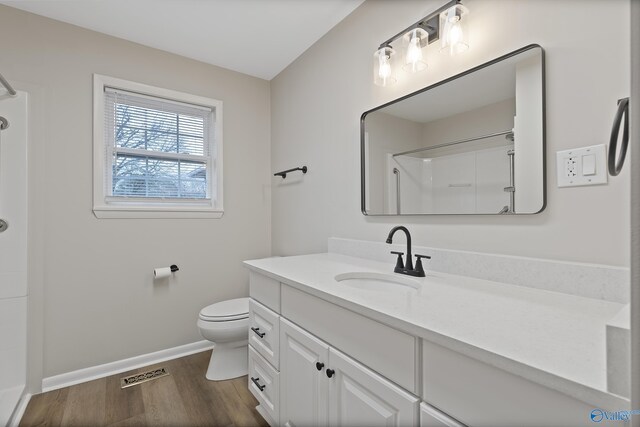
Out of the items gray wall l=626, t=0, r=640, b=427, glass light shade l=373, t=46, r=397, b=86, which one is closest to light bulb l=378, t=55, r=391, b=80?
glass light shade l=373, t=46, r=397, b=86

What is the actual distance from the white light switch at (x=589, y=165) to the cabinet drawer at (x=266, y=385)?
1.43 metres

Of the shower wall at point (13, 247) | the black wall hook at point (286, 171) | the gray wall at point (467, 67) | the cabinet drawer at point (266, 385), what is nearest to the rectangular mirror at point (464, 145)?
the gray wall at point (467, 67)

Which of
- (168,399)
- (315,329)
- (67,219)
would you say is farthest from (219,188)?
(315,329)

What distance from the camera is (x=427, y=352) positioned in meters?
0.77

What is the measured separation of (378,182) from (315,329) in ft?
2.95

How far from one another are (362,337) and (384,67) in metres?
1.34

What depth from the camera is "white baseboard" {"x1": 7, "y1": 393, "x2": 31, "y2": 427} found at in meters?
1.57

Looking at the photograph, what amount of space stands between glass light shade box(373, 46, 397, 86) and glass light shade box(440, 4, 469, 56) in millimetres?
322

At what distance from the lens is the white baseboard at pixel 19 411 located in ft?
5.14

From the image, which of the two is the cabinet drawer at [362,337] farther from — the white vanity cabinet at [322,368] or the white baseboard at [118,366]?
the white baseboard at [118,366]

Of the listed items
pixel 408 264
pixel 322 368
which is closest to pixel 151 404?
pixel 322 368

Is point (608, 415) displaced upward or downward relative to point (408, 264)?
downward

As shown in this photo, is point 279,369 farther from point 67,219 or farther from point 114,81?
point 114,81

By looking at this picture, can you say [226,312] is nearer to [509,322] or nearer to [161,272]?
[161,272]
